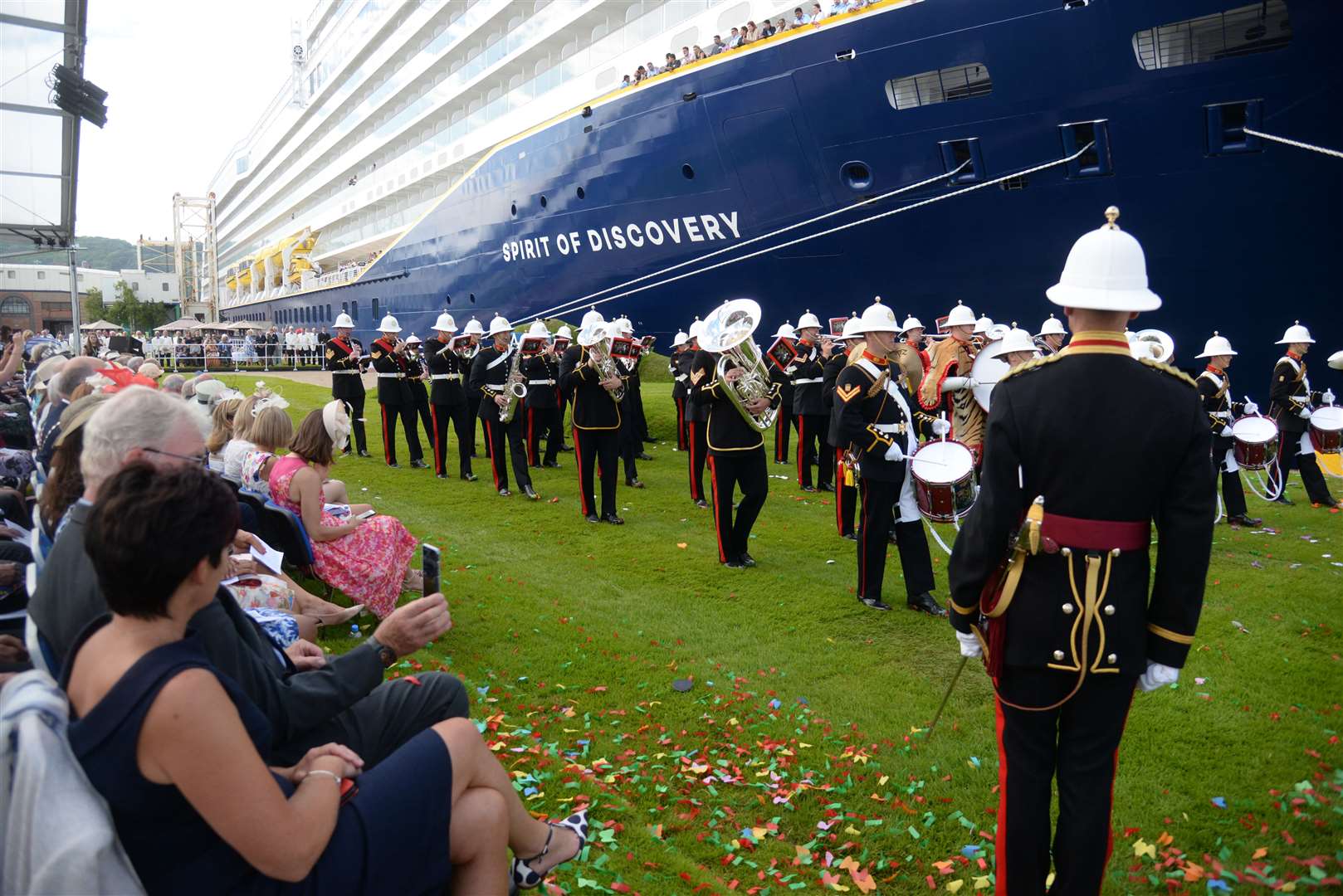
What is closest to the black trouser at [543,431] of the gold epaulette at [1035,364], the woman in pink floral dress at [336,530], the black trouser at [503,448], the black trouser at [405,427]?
the black trouser at [503,448]

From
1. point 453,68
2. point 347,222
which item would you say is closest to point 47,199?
point 453,68

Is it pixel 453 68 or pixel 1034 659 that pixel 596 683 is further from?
pixel 453 68

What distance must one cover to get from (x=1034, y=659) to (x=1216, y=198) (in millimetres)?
9979

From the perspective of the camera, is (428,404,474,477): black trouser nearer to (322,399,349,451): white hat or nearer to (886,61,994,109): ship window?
(322,399,349,451): white hat

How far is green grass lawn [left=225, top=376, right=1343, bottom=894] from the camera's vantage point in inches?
124

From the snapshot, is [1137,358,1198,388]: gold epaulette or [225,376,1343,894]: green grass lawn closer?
[1137,358,1198,388]: gold epaulette

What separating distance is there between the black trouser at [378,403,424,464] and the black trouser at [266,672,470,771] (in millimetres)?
9448

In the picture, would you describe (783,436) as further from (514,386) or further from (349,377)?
(349,377)

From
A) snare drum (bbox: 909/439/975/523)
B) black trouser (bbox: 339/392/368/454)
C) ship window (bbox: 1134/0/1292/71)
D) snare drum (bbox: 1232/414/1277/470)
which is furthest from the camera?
black trouser (bbox: 339/392/368/454)

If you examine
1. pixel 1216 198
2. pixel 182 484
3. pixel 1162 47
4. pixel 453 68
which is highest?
pixel 453 68

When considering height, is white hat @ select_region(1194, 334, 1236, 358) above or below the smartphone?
above

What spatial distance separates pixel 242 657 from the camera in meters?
2.29

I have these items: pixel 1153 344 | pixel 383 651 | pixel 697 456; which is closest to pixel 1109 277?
pixel 383 651

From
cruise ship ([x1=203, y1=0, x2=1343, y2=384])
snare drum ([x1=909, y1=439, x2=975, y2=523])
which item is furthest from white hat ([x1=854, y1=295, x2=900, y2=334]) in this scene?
cruise ship ([x1=203, y1=0, x2=1343, y2=384])
